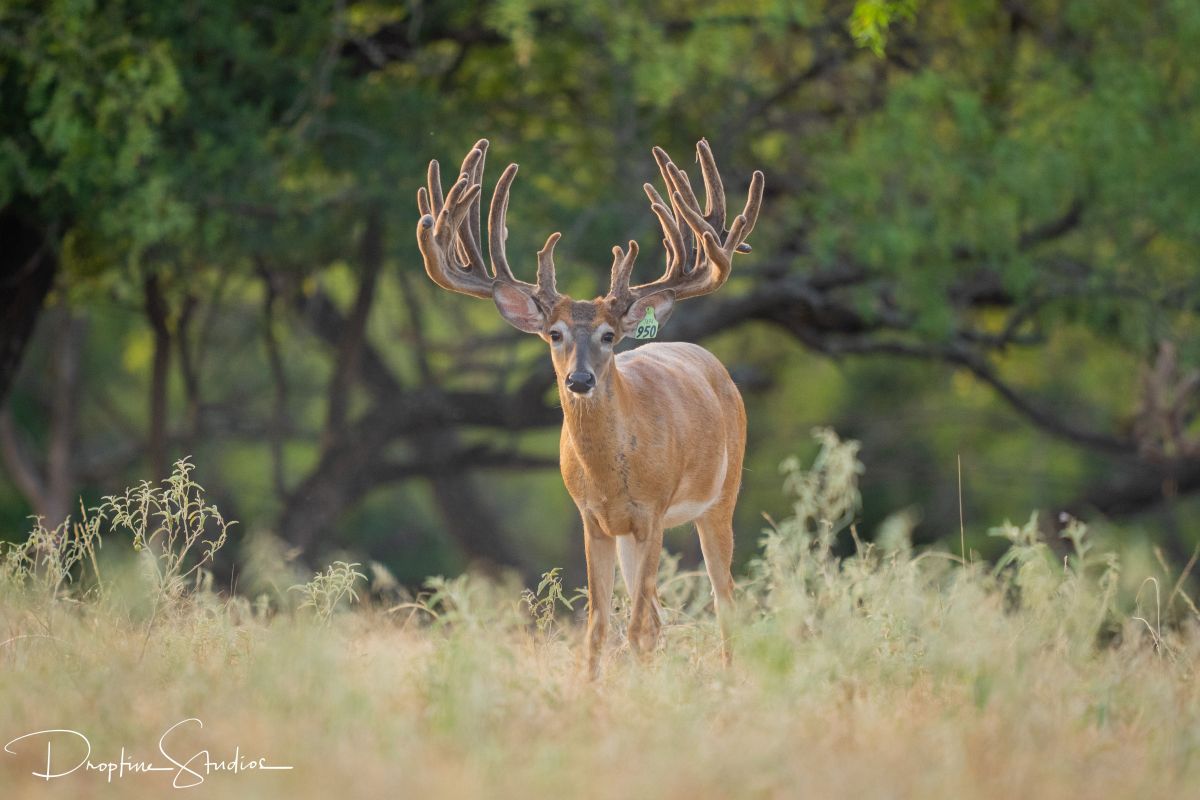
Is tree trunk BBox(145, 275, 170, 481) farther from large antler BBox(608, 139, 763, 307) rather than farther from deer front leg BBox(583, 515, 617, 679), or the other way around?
deer front leg BBox(583, 515, 617, 679)

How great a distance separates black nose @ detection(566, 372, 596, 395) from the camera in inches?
248

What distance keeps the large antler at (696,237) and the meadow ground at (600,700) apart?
1388 millimetres

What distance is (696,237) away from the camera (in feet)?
23.5

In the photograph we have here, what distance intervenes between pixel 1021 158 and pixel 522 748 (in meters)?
9.76

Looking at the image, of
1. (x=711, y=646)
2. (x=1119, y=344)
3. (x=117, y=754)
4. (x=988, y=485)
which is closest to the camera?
(x=117, y=754)

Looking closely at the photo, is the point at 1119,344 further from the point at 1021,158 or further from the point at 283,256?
the point at 283,256

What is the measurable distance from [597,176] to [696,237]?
26.4 feet

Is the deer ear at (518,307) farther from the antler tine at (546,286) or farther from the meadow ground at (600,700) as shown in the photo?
the meadow ground at (600,700)

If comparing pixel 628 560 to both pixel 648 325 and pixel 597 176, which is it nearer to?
pixel 648 325

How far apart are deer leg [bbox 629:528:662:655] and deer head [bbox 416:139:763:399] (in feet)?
2.09

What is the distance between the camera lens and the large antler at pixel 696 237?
6762mm

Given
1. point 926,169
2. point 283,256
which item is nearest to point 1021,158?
point 926,169

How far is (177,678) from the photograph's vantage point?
16.6ft

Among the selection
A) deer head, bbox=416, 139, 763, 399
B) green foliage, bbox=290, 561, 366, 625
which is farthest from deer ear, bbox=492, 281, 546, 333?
green foliage, bbox=290, 561, 366, 625
